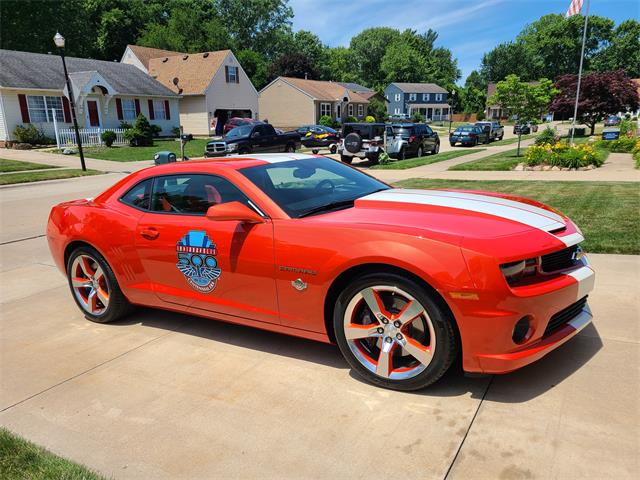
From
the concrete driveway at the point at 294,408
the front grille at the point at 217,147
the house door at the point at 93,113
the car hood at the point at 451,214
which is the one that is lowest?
the concrete driveway at the point at 294,408

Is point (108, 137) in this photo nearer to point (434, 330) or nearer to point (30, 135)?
point (30, 135)

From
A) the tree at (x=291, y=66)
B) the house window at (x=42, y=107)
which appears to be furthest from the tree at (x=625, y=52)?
the house window at (x=42, y=107)

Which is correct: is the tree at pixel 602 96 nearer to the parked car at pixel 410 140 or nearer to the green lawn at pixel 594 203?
the parked car at pixel 410 140

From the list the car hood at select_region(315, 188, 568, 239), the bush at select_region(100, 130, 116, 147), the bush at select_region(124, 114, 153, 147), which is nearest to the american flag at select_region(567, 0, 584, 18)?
the car hood at select_region(315, 188, 568, 239)

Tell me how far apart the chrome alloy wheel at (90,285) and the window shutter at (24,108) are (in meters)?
30.1

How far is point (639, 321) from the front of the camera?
4.00 meters

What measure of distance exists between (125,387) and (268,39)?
84.3 m

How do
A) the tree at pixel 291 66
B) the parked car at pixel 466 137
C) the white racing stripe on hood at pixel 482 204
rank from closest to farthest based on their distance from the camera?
the white racing stripe on hood at pixel 482 204, the parked car at pixel 466 137, the tree at pixel 291 66

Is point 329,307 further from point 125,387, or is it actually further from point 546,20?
point 546,20

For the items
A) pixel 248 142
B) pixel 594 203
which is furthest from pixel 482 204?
pixel 248 142

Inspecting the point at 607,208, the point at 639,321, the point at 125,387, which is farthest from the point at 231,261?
the point at 607,208

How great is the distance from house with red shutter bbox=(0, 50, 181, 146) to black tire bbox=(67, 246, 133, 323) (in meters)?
25.8

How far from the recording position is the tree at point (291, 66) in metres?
69.8

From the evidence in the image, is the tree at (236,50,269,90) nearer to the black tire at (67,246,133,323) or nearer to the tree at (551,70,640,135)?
the tree at (551,70,640,135)
